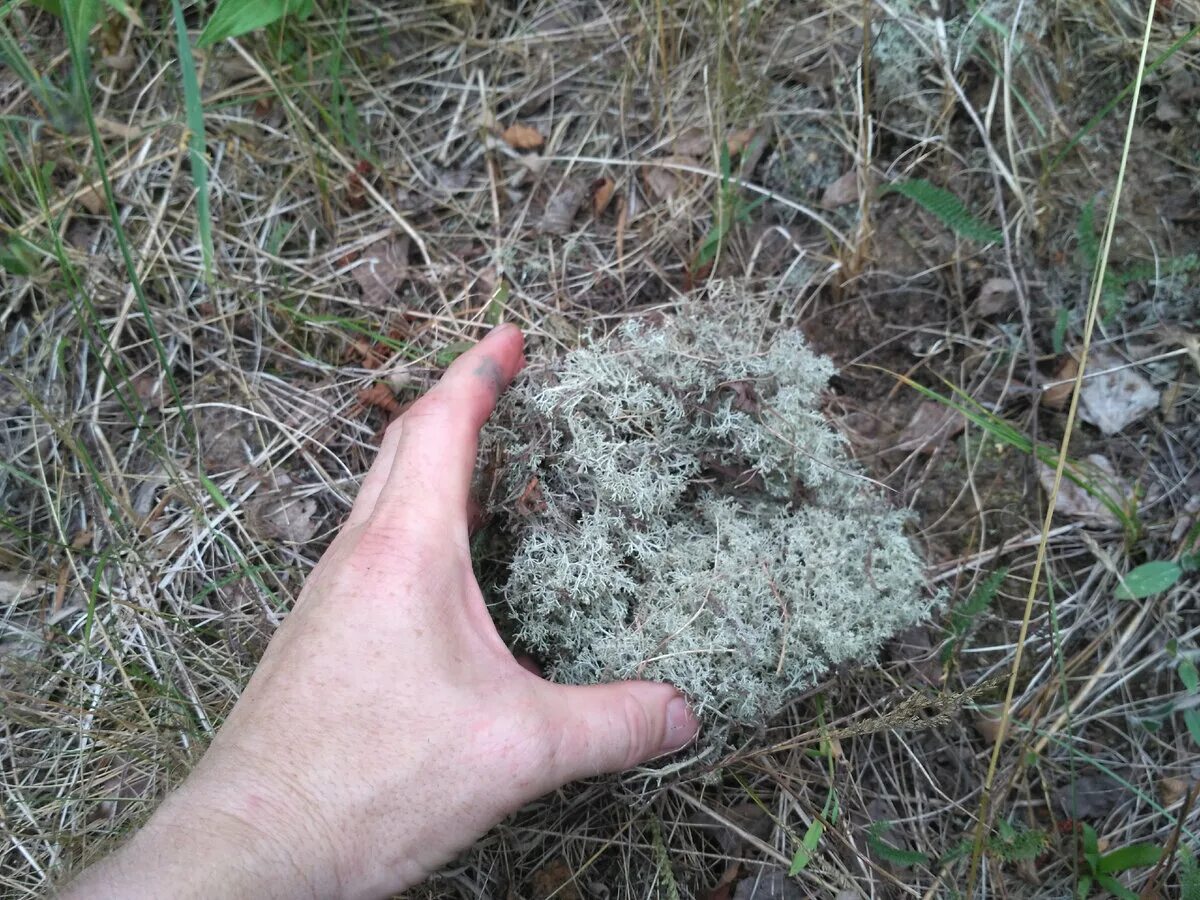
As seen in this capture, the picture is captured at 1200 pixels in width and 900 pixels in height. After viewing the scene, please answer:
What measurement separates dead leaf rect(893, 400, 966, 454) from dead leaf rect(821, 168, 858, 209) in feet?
2.21

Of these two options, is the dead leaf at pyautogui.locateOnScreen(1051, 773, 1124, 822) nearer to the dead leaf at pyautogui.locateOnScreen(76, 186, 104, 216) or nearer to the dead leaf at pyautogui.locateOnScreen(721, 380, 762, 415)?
the dead leaf at pyautogui.locateOnScreen(721, 380, 762, 415)

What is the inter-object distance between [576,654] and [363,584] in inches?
20.5

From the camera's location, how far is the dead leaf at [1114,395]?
7.25 ft

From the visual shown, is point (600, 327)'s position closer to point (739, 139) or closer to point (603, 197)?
point (603, 197)

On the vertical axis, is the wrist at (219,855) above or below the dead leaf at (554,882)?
above

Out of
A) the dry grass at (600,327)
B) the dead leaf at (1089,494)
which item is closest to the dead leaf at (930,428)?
the dry grass at (600,327)

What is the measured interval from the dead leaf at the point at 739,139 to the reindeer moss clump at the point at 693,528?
2.53ft

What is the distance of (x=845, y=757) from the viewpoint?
1990mm

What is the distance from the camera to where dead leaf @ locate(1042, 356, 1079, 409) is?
87.6 inches

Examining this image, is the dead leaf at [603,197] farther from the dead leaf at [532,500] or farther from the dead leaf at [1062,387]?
the dead leaf at [1062,387]

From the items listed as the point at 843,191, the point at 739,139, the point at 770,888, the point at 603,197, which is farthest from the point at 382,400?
the point at 770,888

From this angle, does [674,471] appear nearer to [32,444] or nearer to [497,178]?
[497,178]

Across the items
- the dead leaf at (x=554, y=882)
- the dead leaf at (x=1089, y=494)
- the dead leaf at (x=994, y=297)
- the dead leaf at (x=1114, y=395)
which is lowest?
the dead leaf at (x=554, y=882)

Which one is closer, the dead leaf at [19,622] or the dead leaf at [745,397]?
the dead leaf at [745,397]
